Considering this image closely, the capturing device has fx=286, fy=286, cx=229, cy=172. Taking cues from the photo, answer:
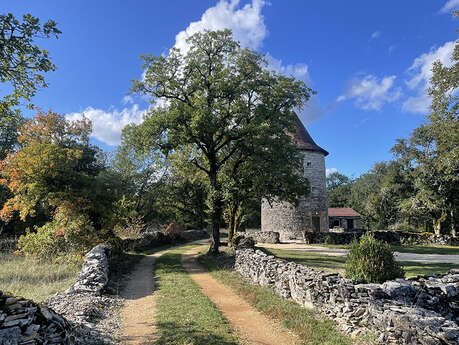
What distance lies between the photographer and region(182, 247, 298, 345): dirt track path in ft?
19.7

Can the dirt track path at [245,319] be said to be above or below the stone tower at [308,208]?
below

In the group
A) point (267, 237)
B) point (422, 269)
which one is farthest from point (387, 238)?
point (422, 269)

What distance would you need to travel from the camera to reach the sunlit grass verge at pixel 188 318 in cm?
580

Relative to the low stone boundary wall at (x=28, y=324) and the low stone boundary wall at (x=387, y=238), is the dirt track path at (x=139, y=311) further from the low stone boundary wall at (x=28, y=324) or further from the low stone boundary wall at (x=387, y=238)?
the low stone boundary wall at (x=387, y=238)

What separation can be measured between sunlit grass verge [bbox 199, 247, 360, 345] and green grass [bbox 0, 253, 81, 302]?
20.3 ft

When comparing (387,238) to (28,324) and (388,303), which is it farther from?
(28,324)

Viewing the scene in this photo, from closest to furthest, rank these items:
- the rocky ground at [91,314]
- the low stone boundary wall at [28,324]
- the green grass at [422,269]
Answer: the low stone boundary wall at [28,324] < the rocky ground at [91,314] < the green grass at [422,269]

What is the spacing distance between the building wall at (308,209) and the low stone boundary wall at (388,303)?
1933 cm

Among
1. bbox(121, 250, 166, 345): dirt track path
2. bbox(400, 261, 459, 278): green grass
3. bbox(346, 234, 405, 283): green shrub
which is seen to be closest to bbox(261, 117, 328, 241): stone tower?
bbox(400, 261, 459, 278): green grass

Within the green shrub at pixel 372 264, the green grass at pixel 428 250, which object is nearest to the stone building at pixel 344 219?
the green grass at pixel 428 250

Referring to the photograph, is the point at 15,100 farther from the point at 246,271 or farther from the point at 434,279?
the point at 434,279

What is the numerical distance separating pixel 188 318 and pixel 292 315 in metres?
2.57

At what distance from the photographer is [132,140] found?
17.0 meters

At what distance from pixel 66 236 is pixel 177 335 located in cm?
1097
